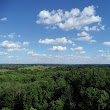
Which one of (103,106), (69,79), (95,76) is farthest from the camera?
(69,79)

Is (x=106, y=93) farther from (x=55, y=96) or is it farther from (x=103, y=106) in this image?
(x=55, y=96)

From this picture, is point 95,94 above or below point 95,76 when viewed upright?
below

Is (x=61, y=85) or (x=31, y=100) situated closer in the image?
(x=31, y=100)

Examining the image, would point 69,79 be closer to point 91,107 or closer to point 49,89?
point 49,89

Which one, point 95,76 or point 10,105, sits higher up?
point 95,76

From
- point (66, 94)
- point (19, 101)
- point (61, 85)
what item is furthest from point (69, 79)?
point (19, 101)

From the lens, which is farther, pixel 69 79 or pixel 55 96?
pixel 69 79

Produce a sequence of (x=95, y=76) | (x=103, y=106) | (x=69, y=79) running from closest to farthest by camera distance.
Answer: (x=103, y=106)
(x=95, y=76)
(x=69, y=79)

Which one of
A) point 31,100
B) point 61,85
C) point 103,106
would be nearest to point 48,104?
point 31,100

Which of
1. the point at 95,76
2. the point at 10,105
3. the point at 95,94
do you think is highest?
the point at 95,76
